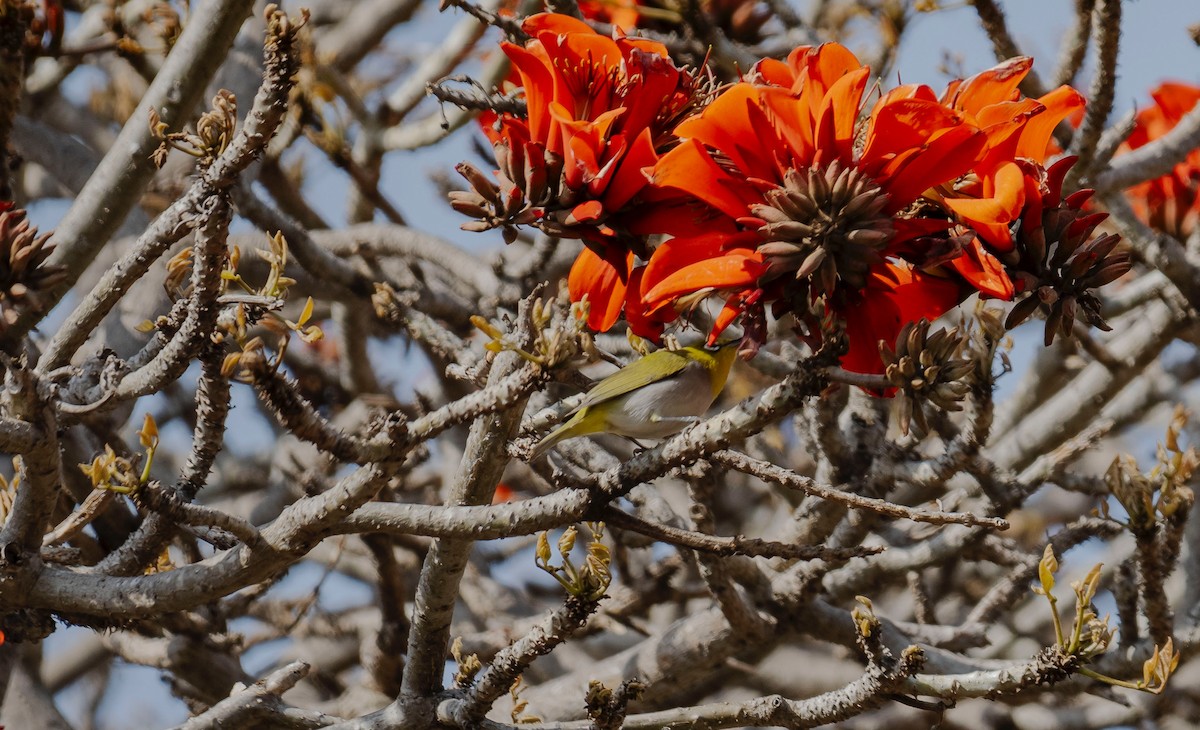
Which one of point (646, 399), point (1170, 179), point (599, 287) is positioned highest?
point (1170, 179)

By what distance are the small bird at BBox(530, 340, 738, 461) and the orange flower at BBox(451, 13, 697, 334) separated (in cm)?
77

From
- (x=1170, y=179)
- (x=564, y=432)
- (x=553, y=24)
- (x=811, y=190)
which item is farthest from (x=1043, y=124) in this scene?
(x=1170, y=179)

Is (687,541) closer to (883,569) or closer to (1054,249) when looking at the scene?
(1054,249)

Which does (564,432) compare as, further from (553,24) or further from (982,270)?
(982,270)

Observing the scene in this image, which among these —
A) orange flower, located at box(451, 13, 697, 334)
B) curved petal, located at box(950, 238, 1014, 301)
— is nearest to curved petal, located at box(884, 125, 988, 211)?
curved petal, located at box(950, 238, 1014, 301)

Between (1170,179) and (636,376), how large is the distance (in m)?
2.55

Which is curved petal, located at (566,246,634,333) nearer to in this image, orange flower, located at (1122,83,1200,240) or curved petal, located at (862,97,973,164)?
curved petal, located at (862,97,973,164)

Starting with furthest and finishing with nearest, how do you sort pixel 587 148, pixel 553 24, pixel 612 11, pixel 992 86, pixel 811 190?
pixel 612 11 < pixel 553 24 < pixel 992 86 < pixel 587 148 < pixel 811 190

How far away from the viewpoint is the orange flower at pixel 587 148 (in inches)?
66.0

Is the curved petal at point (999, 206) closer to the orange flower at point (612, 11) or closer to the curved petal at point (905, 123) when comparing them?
the curved petal at point (905, 123)

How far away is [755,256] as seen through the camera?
161cm

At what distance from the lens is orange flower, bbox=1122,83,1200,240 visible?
154 inches

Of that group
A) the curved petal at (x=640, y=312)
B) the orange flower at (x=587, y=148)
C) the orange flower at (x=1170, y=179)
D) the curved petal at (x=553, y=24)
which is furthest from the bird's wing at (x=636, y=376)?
the orange flower at (x=1170, y=179)

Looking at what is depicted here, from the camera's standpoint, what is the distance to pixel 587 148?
166 cm
